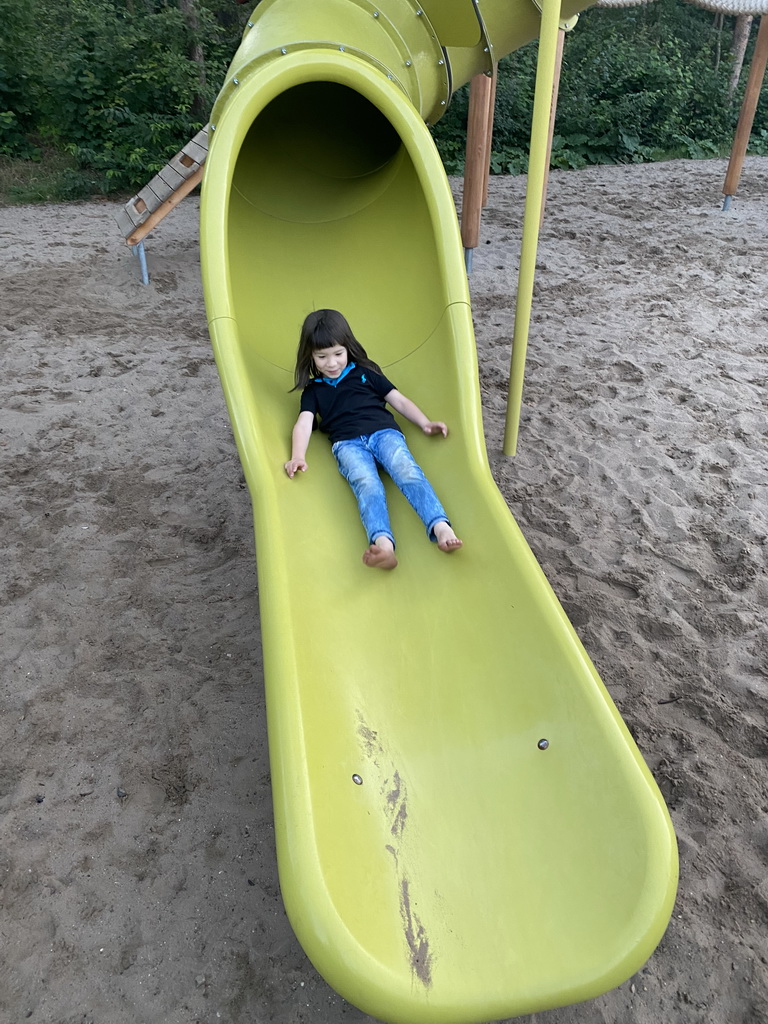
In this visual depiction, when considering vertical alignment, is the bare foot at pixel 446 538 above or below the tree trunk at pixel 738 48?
below

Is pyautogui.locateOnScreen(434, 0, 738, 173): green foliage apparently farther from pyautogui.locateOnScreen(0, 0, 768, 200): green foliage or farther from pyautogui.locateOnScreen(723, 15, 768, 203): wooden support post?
pyautogui.locateOnScreen(723, 15, 768, 203): wooden support post

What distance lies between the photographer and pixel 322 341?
2.64 meters

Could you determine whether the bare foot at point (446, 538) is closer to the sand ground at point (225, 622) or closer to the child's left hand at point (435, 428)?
the child's left hand at point (435, 428)

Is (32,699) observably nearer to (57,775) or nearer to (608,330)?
(57,775)

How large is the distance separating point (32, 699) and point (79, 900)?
0.76 meters

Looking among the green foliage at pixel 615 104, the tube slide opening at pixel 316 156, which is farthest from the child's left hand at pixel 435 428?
the green foliage at pixel 615 104

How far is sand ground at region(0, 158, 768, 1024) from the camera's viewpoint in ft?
5.47

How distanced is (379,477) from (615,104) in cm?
1052

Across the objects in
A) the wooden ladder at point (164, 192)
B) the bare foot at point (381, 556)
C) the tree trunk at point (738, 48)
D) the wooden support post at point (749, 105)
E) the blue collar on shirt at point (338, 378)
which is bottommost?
the bare foot at point (381, 556)

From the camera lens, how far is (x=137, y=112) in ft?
29.1

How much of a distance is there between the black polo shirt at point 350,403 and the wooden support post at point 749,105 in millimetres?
5846

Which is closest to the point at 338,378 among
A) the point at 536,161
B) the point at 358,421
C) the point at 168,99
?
the point at 358,421

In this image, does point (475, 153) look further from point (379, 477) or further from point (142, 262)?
point (379, 477)

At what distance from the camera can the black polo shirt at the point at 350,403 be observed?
2605 millimetres
